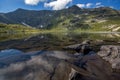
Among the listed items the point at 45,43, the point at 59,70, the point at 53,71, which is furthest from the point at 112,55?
the point at 45,43

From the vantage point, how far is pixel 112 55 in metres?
32.4

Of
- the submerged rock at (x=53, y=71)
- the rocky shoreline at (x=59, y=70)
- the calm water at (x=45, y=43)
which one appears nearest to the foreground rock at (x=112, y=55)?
the rocky shoreline at (x=59, y=70)

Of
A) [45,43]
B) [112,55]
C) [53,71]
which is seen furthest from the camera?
[45,43]

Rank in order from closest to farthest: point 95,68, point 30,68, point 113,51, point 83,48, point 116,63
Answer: point 30,68
point 95,68
point 116,63
point 113,51
point 83,48

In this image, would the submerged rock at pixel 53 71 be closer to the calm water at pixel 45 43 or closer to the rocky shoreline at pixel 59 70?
the rocky shoreline at pixel 59 70

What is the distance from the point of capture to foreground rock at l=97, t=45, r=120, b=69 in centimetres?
2917

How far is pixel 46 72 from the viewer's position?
74.2 ft

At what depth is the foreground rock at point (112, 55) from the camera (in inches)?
1148

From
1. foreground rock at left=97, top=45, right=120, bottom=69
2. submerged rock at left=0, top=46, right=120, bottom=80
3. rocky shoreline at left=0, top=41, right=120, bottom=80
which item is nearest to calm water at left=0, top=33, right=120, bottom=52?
foreground rock at left=97, top=45, right=120, bottom=69

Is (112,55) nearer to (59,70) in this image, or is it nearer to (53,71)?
(59,70)

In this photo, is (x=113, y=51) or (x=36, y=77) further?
(x=113, y=51)

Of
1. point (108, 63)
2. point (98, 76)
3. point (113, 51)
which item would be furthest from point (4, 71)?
point (113, 51)

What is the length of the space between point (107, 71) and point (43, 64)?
9.53 metres

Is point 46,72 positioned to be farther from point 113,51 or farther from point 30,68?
point 113,51
